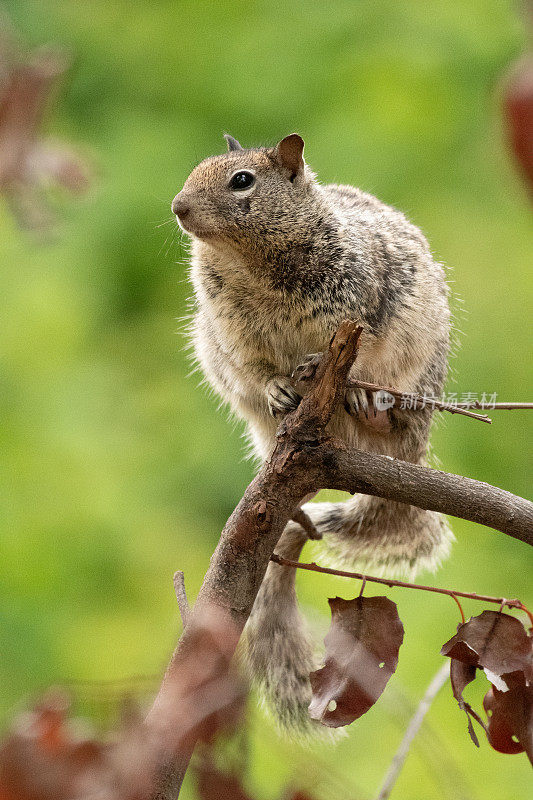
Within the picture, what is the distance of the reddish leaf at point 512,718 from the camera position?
3.54ft

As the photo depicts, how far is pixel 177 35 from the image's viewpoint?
3.84 meters

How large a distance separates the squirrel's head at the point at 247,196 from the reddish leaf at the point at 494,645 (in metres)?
0.82

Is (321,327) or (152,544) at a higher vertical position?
(321,327)

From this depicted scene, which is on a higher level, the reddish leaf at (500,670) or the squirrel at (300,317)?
the squirrel at (300,317)

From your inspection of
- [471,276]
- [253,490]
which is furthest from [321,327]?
[471,276]

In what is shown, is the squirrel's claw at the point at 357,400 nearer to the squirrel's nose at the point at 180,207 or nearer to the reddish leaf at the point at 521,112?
the squirrel's nose at the point at 180,207

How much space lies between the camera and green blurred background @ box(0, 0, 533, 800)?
117 inches

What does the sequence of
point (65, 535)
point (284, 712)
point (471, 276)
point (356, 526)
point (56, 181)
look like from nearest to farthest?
1. point (56, 181)
2. point (284, 712)
3. point (356, 526)
4. point (65, 535)
5. point (471, 276)

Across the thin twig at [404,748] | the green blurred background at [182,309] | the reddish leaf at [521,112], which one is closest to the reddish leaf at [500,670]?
the thin twig at [404,748]

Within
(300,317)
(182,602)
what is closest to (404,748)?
(182,602)

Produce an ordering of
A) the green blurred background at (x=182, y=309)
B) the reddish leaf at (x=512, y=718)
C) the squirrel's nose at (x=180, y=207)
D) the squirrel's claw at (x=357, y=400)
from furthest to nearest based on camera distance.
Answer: the green blurred background at (x=182, y=309) < the squirrel's claw at (x=357, y=400) < the squirrel's nose at (x=180, y=207) < the reddish leaf at (x=512, y=718)

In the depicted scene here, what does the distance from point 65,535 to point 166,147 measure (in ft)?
4.58

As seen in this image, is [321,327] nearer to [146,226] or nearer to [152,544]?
[152,544]

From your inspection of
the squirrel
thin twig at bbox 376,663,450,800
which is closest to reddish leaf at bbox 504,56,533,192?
thin twig at bbox 376,663,450,800
